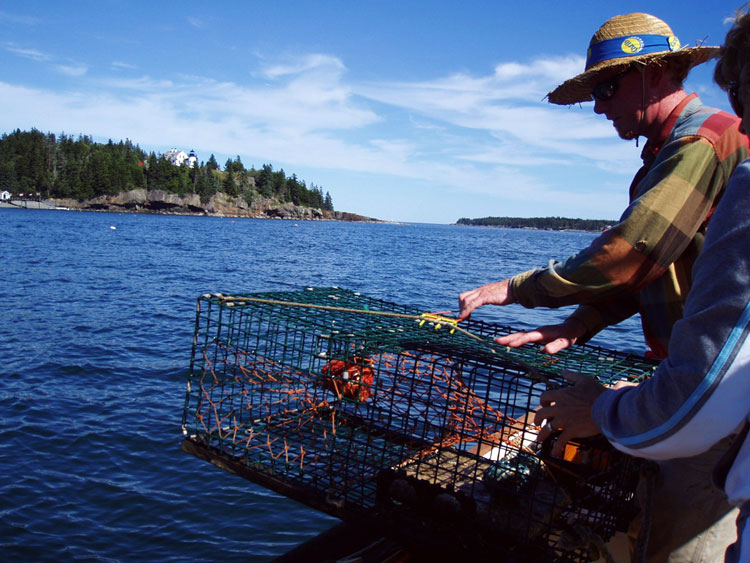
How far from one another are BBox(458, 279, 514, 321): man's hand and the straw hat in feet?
3.46

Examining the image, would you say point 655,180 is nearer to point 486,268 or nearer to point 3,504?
point 3,504

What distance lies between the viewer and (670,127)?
8.32ft

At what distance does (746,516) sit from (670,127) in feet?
5.95

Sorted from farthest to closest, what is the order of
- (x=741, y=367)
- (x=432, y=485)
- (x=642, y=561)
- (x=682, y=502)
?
(x=432, y=485) < (x=682, y=502) < (x=642, y=561) < (x=741, y=367)

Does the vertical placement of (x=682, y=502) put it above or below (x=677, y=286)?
below

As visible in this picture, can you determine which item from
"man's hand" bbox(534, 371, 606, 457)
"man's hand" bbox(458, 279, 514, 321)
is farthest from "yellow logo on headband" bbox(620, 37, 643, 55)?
"man's hand" bbox(534, 371, 606, 457)

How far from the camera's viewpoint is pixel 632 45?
8.41 ft

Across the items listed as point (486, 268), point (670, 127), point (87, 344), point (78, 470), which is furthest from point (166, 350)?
point (486, 268)

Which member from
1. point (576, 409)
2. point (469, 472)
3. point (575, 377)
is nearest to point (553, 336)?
point (575, 377)

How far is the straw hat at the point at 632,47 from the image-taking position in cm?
252

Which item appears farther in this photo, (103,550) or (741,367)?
(103,550)

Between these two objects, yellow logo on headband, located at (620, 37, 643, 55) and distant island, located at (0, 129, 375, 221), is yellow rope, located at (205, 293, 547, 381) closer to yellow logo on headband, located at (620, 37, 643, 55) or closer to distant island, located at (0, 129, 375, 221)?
yellow logo on headband, located at (620, 37, 643, 55)

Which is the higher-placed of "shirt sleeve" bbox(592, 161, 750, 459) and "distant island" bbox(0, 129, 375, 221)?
"distant island" bbox(0, 129, 375, 221)

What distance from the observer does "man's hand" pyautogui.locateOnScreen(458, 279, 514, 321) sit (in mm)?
2487
